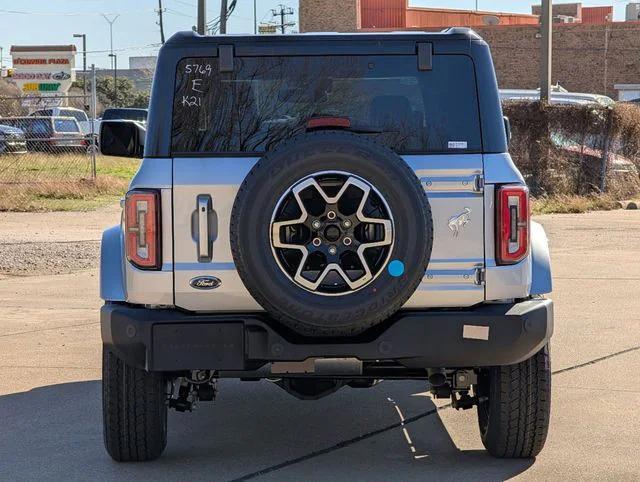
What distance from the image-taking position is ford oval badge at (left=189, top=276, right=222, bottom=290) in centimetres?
550

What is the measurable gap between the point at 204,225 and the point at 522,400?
1.71m

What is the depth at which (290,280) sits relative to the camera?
5.19 meters

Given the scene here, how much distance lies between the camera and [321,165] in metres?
5.19

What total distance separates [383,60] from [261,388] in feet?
9.55

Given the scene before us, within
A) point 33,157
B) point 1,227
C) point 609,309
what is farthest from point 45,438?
point 33,157

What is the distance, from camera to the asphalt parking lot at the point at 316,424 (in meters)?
5.90

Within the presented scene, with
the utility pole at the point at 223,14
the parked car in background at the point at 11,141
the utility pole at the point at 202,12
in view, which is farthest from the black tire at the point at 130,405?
the utility pole at the point at 223,14

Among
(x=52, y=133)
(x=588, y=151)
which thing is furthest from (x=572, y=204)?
(x=52, y=133)

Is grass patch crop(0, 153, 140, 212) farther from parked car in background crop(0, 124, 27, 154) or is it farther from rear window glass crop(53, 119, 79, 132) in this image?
rear window glass crop(53, 119, 79, 132)

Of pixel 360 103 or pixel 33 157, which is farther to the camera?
pixel 33 157

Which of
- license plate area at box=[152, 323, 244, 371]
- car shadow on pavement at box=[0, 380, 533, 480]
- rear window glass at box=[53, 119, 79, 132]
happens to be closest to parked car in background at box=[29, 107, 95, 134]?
rear window glass at box=[53, 119, 79, 132]

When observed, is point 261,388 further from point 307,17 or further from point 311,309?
point 307,17

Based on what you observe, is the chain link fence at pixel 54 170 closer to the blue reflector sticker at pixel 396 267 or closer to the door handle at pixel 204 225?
the door handle at pixel 204 225

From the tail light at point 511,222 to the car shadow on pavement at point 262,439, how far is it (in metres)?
1.06
